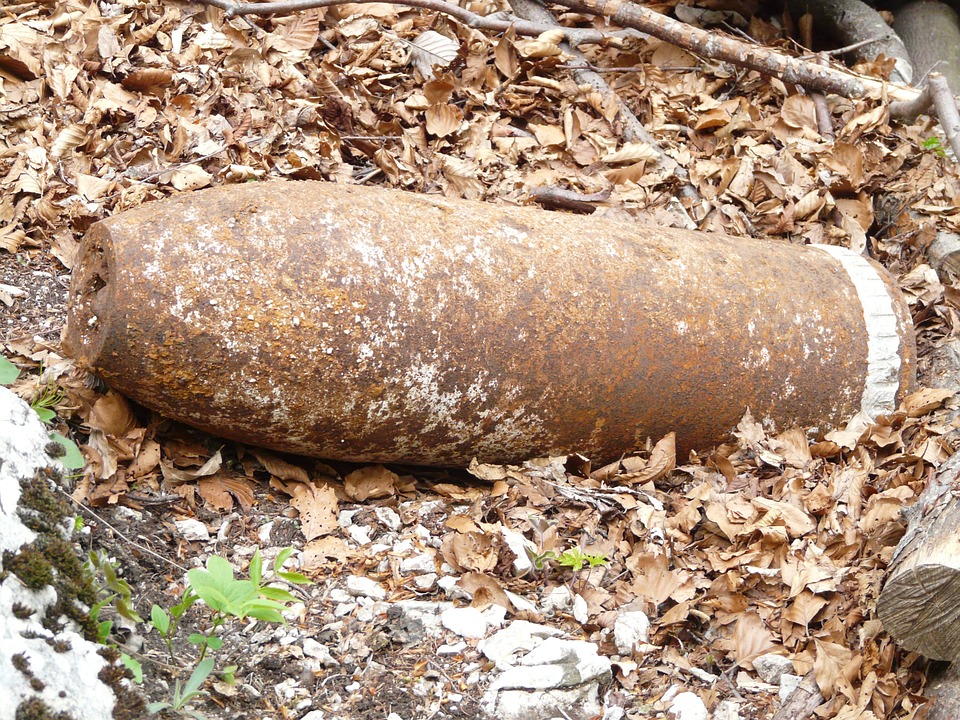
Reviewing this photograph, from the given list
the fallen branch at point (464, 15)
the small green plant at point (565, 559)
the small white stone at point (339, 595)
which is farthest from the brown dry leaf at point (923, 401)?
the fallen branch at point (464, 15)

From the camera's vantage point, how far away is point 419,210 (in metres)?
2.57

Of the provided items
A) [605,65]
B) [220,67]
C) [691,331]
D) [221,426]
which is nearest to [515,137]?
[605,65]

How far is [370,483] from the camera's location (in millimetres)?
2756

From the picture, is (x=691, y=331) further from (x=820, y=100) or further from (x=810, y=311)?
(x=820, y=100)

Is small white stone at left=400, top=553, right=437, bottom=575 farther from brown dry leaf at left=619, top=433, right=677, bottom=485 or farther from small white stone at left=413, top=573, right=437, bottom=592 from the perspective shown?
brown dry leaf at left=619, top=433, right=677, bottom=485

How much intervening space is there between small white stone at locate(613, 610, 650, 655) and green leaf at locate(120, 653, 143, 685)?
112 centimetres

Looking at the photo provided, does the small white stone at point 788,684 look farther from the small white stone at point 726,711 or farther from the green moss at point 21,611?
the green moss at point 21,611

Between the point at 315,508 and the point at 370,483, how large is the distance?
0.23 metres

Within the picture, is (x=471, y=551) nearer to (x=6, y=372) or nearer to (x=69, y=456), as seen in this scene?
(x=69, y=456)

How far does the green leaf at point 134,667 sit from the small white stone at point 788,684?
150 centimetres

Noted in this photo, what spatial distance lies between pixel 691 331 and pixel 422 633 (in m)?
1.22

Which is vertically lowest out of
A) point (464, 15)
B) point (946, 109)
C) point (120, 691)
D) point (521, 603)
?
point (521, 603)

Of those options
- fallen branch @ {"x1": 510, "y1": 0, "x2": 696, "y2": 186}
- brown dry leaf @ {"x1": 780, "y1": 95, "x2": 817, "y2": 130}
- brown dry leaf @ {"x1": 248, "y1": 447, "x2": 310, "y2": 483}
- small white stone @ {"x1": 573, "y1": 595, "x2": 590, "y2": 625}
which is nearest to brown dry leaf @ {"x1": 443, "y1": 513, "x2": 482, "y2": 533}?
small white stone @ {"x1": 573, "y1": 595, "x2": 590, "y2": 625}

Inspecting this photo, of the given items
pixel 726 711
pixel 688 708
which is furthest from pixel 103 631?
pixel 726 711
